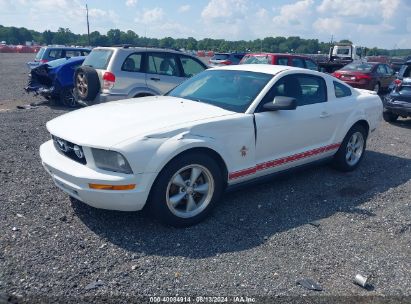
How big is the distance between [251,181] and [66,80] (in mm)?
8204

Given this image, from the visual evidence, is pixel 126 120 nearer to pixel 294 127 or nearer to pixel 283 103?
pixel 283 103

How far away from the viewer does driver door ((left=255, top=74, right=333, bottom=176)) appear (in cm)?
446

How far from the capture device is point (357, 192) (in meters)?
5.19

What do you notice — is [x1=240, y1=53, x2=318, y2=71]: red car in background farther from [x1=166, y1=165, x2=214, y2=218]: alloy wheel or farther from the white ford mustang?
[x1=166, y1=165, x2=214, y2=218]: alloy wheel

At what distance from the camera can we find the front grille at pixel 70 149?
12.2 feet

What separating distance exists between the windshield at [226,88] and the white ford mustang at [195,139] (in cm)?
1

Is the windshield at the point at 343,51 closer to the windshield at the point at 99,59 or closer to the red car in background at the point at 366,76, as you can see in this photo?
the red car in background at the point at 366,76

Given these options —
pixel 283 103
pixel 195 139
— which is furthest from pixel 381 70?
pixel 195 139

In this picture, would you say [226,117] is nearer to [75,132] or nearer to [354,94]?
[75,132]

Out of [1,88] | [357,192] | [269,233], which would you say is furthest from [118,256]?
[1,88]

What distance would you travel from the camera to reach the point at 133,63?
28.8 feet

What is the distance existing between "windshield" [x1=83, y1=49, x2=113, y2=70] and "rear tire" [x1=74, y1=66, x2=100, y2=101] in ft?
1.15

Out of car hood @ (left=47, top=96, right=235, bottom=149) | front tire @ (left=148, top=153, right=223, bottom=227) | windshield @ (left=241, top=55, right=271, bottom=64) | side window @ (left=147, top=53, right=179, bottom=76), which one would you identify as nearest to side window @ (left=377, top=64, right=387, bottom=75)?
windshield @ (left=241, top=55, right=271, bottom=64)

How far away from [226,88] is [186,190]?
5.08 feet
